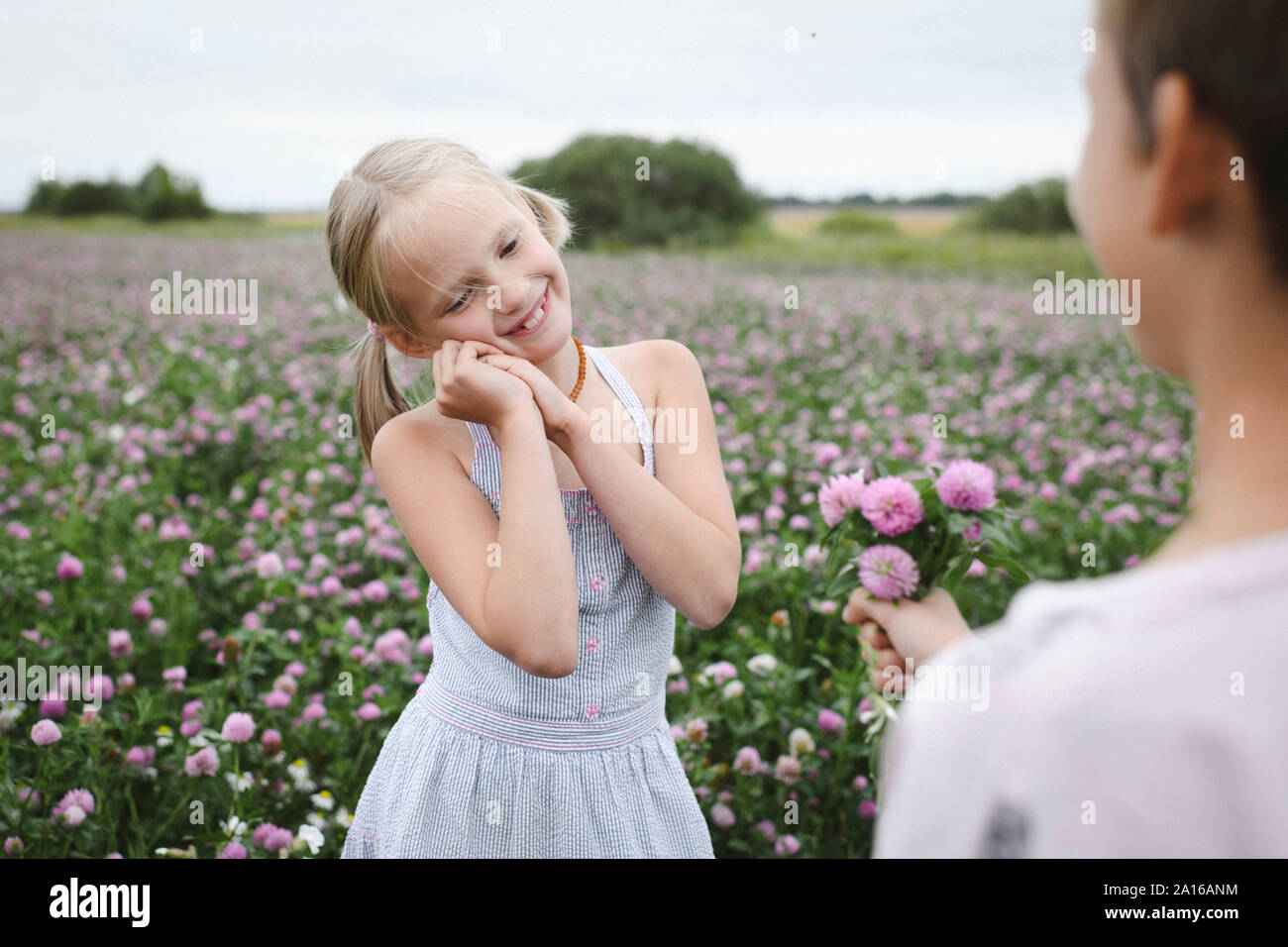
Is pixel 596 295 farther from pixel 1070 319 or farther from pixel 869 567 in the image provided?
pixel 869 567

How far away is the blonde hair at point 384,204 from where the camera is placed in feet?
4.46

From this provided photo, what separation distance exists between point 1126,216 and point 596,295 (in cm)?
A: 997

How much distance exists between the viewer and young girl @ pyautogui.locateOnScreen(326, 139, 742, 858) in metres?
1.29

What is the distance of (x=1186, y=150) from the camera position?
0.58m

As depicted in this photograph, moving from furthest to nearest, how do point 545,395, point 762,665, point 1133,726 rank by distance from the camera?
point 762,665
point 545,395
point 1133,726

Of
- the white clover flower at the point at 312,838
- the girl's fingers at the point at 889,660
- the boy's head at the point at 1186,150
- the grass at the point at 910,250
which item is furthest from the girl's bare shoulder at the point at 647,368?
the grass at the point at 910,250

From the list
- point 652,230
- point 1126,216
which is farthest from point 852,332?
point 652,230

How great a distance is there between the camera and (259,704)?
2.70 m

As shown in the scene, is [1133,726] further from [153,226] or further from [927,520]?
[153,226]

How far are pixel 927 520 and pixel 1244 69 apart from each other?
0.99 m

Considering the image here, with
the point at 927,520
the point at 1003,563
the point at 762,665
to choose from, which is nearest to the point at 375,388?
the point at 927,520

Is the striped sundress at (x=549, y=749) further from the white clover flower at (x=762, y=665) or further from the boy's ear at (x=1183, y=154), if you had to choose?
the white clover flower at (x=762, y=665)

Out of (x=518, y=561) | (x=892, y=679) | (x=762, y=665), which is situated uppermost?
(x=518, y=561)

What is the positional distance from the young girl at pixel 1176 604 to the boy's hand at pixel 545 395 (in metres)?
0.76
